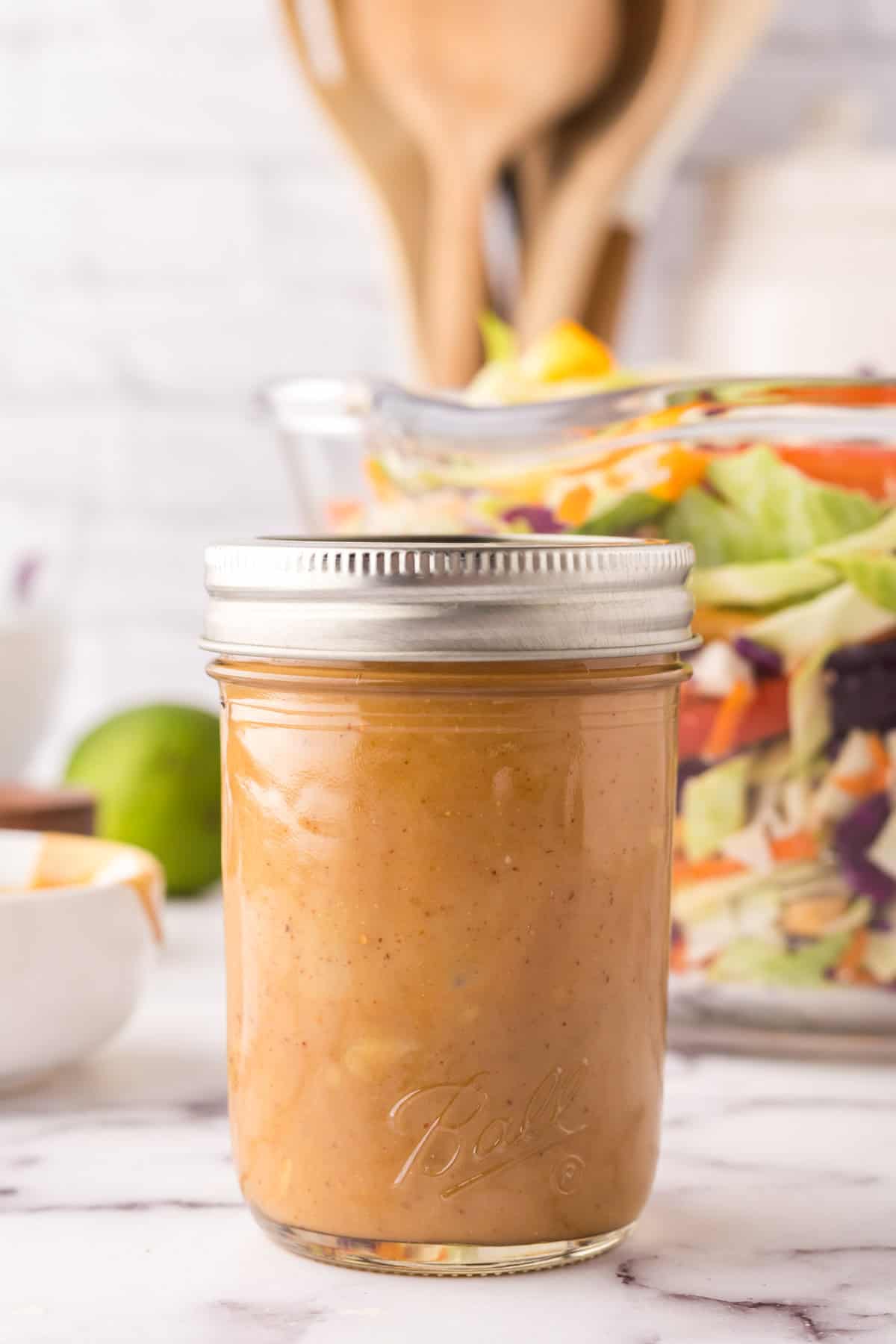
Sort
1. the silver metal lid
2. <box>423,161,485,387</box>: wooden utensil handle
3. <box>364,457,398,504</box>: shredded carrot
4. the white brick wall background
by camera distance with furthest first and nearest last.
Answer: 1. the white brick wall background
2. <box>423,161,485,387</box>: wooden utensil handle
3. <box>364,457,398,504</box>: shredded carrot
4. the silver metal lid

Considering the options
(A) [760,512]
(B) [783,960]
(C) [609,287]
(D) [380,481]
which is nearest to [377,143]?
(C) [609,287]

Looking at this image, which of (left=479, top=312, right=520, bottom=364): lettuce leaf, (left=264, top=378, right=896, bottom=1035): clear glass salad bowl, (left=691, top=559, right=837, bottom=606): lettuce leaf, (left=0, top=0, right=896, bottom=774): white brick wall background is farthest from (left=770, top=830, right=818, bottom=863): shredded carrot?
(left=0, top=0, right=896, bottom=774): white brick wall background

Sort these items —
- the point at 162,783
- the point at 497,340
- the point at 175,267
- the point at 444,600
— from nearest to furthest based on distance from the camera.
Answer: the point at 444,600
the point at 497,340
the point at 162,783
the point at 175,267

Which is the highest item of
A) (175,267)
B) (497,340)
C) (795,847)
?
(175,267)

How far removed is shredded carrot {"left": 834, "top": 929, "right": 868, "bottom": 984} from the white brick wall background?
0.68 m

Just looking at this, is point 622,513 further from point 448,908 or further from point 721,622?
point 448,908

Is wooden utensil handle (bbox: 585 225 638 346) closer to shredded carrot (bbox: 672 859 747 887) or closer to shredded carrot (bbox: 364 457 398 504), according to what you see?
shredded carrot (bbox: 364 457 398 504)

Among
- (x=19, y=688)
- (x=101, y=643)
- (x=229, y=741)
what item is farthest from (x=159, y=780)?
(x=229, y=741)

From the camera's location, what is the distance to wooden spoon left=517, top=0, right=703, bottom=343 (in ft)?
3.73

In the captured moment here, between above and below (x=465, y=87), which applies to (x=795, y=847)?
below

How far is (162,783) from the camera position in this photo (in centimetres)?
106

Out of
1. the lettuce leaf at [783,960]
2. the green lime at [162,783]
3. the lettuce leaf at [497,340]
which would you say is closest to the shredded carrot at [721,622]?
the lettuce leaf at [783,960]

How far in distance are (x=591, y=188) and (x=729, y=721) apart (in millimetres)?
569

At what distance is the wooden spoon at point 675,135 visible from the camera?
114cm
